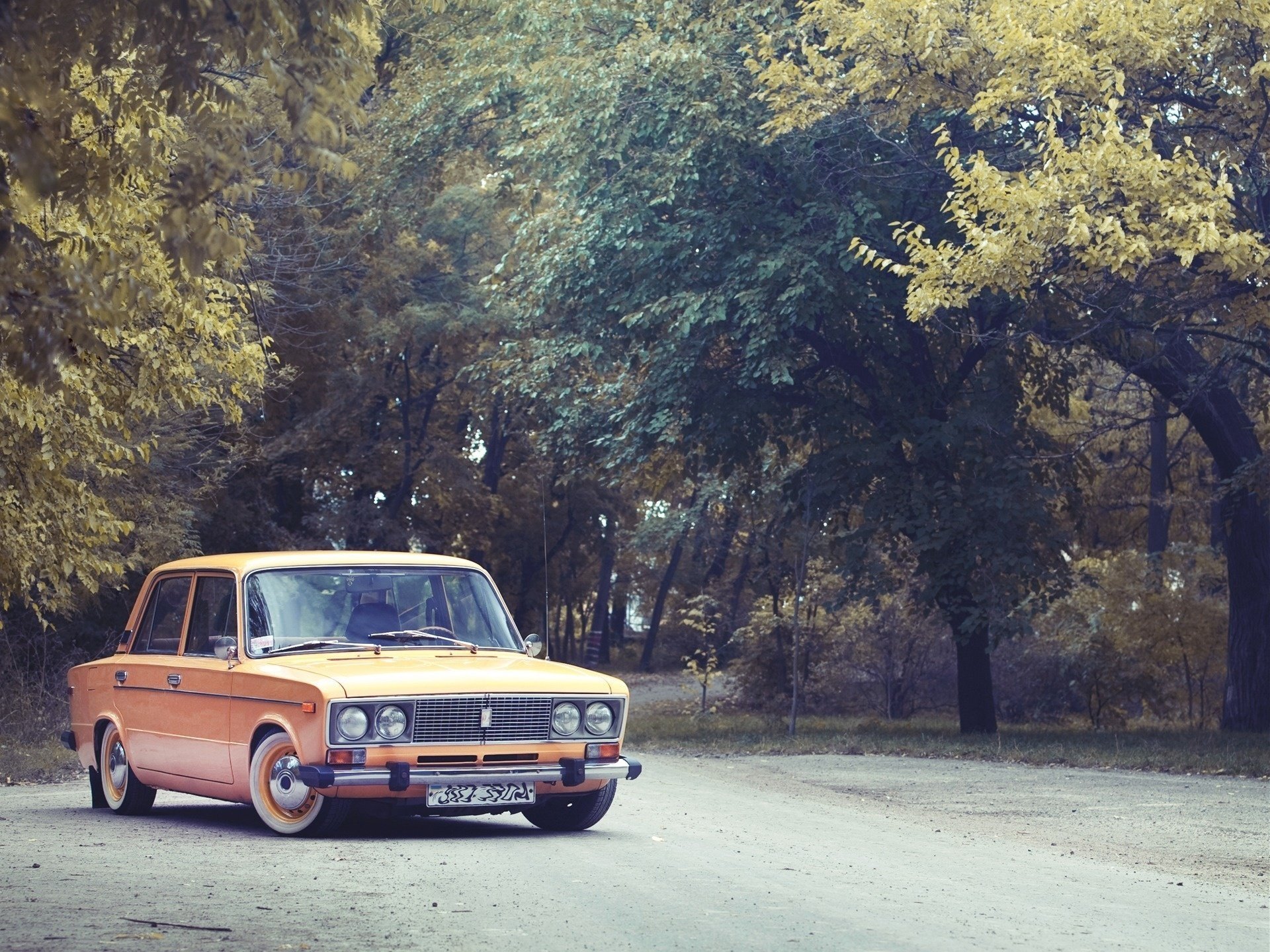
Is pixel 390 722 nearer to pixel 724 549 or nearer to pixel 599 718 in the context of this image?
pixel 599 718

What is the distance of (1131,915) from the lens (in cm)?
850

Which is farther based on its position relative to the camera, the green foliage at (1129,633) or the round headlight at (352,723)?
the green foliage at (1129,633)

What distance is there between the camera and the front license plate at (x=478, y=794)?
34.7 feet

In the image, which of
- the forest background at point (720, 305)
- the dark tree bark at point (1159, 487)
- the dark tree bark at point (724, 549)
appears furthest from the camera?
the dark tree bark at point (1159, 487)

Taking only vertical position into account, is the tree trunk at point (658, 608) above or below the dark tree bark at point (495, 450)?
below

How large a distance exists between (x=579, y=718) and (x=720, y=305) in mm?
12203

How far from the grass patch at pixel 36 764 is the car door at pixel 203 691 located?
6072mm

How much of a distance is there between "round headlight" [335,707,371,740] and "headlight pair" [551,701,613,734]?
4.03 ft

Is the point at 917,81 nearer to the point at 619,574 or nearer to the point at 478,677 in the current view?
the point at 478,677

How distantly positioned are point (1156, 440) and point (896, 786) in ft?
71.7

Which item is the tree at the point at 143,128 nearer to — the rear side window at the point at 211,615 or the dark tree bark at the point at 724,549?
the rear side window at the point at 211,615

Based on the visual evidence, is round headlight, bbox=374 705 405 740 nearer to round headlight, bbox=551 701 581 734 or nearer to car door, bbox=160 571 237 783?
round headlight, bbox=551 701 581 734

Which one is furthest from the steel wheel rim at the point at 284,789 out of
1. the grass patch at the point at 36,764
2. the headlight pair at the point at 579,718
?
the grass patch at the point at 36,764

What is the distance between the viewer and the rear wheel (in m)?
12.8
